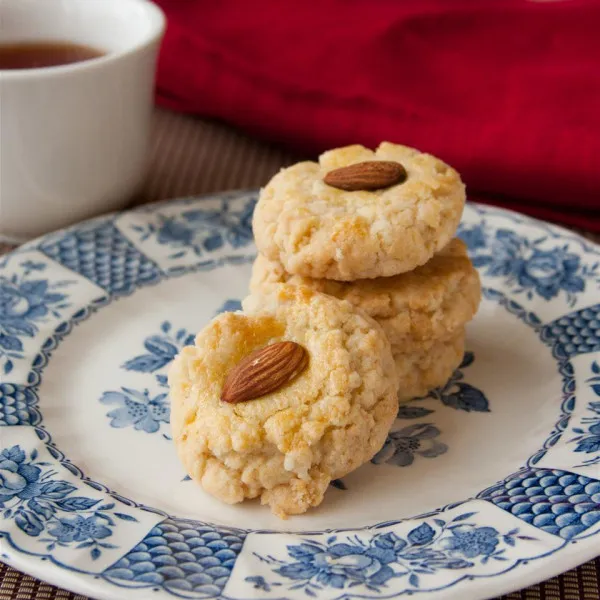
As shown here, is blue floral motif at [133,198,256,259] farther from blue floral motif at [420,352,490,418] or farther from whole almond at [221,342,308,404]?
whole almond at [221,342,308,404]

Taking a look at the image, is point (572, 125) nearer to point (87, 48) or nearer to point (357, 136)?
point (357, 136)

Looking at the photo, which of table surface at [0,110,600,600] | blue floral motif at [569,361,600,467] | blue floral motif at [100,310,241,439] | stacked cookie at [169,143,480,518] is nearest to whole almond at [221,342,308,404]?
stacked cookie at [169,143,480,518]

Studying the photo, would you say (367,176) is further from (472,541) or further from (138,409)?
(472,541)

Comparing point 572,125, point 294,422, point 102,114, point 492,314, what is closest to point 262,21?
point 102,114

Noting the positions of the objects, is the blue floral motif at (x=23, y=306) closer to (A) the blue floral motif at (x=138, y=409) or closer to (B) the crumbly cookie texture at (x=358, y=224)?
(A) the blue floral motif at (x=138, y=409)

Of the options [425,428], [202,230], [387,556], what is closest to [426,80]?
[202,230]

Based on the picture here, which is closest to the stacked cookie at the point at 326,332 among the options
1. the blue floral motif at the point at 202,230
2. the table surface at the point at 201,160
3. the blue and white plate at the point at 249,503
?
the blue and white plate at the point at 249,503
